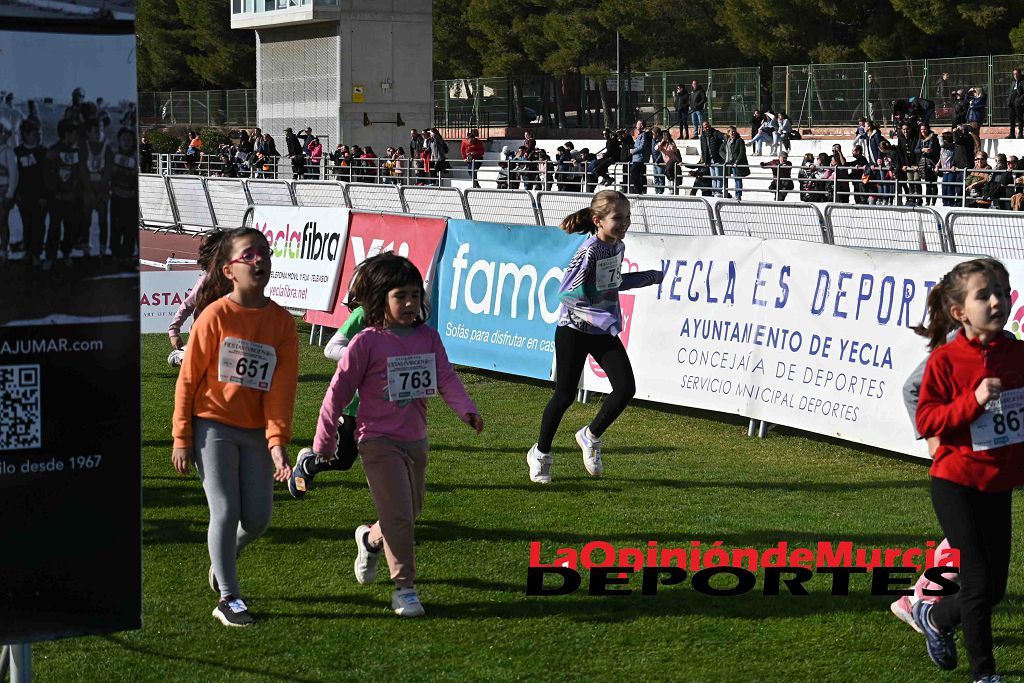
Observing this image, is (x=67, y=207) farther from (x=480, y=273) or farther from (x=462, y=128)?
(x=462, y=128)

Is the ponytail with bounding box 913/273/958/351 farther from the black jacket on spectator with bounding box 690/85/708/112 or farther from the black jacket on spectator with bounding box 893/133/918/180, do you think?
the black jacket on spectator with bounding box 690/85/708/112

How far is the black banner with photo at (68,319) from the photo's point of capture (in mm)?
4301

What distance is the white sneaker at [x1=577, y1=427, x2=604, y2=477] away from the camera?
968 centimetres

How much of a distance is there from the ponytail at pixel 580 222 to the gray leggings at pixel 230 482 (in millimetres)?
3659

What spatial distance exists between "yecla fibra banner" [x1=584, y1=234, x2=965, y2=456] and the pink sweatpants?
4714 mm

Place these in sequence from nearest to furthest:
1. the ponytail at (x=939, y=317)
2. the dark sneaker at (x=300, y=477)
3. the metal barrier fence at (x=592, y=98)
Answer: the ponytail at (x=939, y=317), the dark sneaker at (x=300, y=477), the metal barrier fence at (x=592, y=98)

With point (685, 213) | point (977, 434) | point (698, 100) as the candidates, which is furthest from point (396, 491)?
point (698, 100)

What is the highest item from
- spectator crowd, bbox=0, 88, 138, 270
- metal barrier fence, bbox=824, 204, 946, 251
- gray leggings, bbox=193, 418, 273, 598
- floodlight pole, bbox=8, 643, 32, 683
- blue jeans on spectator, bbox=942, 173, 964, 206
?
blue jeans on spectator, bbox=942, 173, 964, 206

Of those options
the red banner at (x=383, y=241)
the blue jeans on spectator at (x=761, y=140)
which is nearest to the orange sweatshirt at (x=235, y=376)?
the red banner at (x=383, y=241)

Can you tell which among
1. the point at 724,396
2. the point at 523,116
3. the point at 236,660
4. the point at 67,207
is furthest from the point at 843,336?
the point at 523,116

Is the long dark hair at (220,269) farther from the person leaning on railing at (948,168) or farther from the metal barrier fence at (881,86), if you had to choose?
the metal barrier fence at (881,86)

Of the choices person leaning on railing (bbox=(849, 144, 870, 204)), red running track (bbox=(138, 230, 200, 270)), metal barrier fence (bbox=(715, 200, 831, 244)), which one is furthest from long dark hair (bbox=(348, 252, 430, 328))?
red running track (bbox=(138, 230, 200, 270))

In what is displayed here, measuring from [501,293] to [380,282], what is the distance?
25.0ft

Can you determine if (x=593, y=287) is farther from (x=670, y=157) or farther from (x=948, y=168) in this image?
(x=670, y=157)
